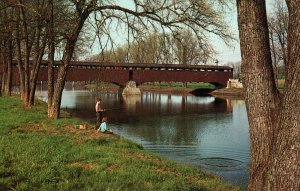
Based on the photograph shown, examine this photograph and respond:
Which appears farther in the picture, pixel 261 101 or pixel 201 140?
pixel 201 140

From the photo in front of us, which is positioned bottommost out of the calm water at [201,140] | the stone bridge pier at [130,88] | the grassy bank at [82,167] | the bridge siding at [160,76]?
the calm water at [201,140]

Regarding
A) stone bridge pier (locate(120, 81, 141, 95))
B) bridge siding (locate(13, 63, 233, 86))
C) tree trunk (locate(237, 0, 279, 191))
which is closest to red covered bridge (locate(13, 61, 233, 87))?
bridge siding (locate(13, 63, 233, 86))

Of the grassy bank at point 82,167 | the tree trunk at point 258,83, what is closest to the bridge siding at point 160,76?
the grassy bank at point 82,167

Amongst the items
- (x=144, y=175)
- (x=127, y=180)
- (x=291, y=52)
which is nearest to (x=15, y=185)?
(x=127, y=180)

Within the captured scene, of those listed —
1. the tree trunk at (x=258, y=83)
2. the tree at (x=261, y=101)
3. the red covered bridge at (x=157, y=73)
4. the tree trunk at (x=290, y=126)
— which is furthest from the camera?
the red covered bridge at (x=157, y=73)

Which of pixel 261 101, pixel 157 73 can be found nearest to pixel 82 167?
pixel 261 101

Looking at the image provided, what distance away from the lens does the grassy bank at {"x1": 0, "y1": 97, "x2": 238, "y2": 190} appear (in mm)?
6441

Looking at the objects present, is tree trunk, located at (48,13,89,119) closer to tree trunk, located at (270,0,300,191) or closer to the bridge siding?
tree trunk, located at (270,0,300,191)

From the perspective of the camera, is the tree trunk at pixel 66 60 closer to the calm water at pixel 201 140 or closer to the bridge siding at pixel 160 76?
the calm water at pixel 201 140

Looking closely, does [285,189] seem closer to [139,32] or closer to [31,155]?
[31,155]

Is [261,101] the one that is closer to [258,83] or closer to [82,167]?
[258,83]

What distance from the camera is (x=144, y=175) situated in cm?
727

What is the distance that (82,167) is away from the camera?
7742mm

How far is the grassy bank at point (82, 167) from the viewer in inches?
254
